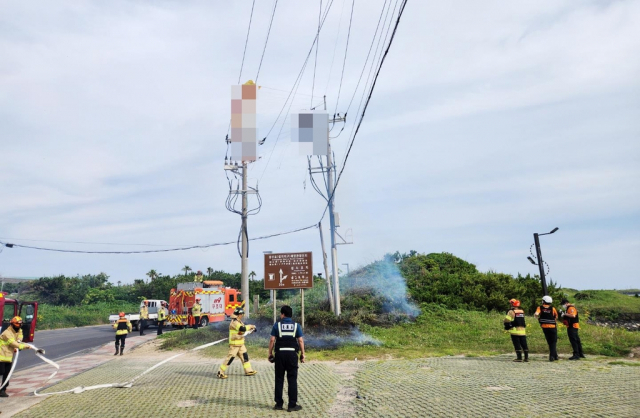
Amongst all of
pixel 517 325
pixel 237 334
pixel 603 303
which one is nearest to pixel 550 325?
pixel 517 325

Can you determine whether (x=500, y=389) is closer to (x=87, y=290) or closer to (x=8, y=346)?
(x=8, y=346)

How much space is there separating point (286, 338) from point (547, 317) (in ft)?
27.3

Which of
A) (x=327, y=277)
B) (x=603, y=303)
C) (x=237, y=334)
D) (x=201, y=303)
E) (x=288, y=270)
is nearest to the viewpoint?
(x=237, y=334)

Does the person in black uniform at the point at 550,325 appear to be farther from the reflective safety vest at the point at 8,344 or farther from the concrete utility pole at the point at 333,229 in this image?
the reflective safety vest at the point at 8,344

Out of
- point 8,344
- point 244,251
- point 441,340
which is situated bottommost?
point 441,340

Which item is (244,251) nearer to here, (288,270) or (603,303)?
(288,270)

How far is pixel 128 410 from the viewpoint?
302 inches

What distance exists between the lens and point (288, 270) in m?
18.0

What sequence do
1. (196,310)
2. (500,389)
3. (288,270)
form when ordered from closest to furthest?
(500,389)
(288,270)
(196,310)

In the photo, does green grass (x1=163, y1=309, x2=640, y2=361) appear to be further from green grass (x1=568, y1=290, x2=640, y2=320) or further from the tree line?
the tree line

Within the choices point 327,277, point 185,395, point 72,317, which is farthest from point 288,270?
point 72,317

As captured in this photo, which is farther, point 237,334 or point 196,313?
point 196,313

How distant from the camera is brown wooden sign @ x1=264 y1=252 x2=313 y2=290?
58.3 feet

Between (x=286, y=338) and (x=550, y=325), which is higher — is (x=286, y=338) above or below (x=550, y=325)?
above
